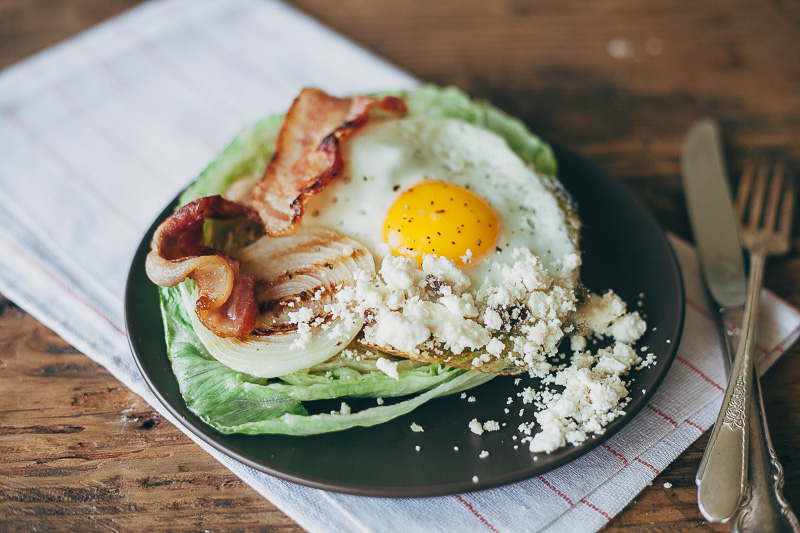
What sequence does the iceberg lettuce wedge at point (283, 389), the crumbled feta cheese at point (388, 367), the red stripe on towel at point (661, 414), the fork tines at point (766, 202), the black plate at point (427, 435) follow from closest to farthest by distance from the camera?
the black plate at point (427, 435) < the iceberg lettuce wedge at point (283, 389) < the crumbled feta cheese at point (388, 367) < the red stripe on towel at point (661, 414) < the fork tines at point (766, 202)

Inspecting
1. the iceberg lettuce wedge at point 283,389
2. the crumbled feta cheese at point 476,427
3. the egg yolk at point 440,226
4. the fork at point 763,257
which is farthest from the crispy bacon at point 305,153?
the fork at point 763,257

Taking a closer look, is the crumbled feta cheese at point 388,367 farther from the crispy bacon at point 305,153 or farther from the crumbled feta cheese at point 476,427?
the crispy bacon at point 305,153

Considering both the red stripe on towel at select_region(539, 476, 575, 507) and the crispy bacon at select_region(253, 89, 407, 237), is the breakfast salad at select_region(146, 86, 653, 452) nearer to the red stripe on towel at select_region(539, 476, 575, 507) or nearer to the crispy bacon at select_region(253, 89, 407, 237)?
the crispy bacon at select_region(253, 89, 407, 237)

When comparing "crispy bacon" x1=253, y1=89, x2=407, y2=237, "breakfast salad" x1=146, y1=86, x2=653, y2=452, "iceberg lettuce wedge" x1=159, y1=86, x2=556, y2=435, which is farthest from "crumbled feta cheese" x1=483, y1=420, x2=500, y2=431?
"crispy bacon" x1=253, y1=89, x2=407, y2=237

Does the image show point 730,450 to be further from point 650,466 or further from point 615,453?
point 615,453

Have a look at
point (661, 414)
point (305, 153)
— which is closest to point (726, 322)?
point (661, 414)

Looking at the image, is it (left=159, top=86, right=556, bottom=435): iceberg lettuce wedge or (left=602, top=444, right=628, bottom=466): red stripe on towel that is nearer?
(left=159, top=86, right=556, bottom=435): iceberg lettuce wedge
